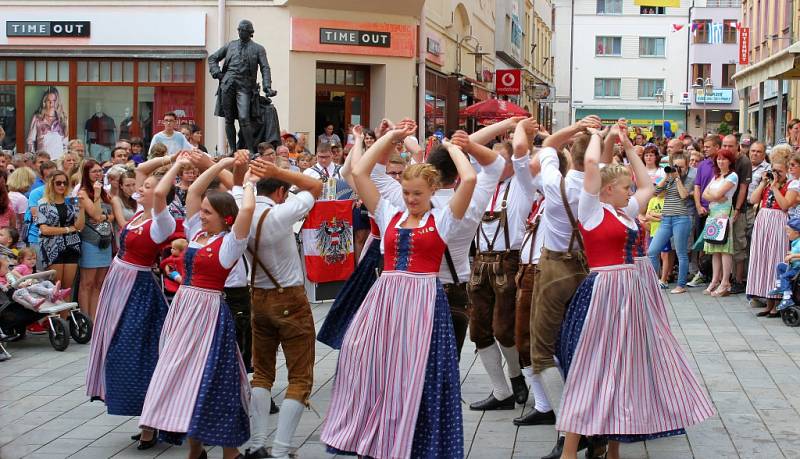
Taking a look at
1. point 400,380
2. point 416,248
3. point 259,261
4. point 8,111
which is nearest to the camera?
point 400,380

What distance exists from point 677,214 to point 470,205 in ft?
31.6

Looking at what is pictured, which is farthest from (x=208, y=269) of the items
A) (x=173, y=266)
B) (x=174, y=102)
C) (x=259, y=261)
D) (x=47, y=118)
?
(x=47, y=118)

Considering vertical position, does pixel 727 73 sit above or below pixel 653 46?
below

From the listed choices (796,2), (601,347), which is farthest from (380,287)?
(796,2)

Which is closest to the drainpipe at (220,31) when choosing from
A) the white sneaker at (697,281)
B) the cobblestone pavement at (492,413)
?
the white sneaker at (697,281)

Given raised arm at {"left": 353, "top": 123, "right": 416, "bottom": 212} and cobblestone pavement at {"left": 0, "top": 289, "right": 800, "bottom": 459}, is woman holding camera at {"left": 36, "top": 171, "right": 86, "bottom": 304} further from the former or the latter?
raised arm at {"left": 353, "top": 123, "right": 416, "bottom": 212}

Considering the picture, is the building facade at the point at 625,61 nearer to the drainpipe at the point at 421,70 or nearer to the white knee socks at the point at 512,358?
the drainpipe at the point at 421,70

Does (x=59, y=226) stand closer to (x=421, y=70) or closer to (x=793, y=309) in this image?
(x=793, y=309)

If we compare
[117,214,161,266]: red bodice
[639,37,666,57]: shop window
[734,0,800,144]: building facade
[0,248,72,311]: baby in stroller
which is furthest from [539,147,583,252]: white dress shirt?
[639,37,666,57]: shop window

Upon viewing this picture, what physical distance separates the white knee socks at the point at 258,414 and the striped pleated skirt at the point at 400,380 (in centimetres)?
67

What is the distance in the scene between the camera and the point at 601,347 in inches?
238

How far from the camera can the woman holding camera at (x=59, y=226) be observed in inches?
436

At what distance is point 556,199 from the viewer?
6.60m

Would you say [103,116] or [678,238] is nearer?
[678,238]
